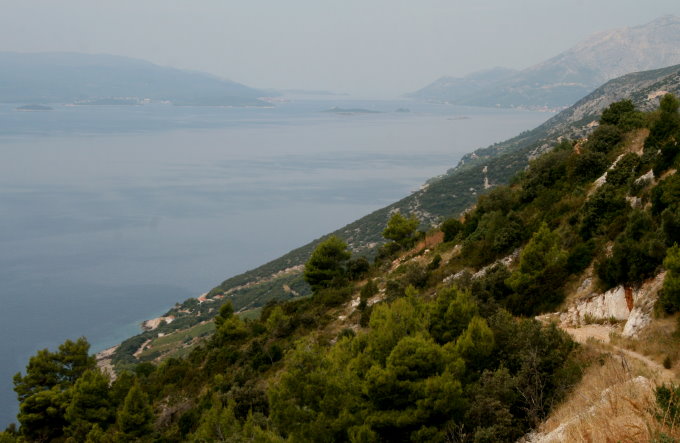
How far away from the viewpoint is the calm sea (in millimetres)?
60500

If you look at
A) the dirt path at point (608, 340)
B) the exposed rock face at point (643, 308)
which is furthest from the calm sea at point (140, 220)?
the exposed rock face at point (643, 308)

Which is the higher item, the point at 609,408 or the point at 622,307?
the point at 609,408

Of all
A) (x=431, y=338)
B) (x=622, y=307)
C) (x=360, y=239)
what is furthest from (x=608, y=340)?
(x=360, y=239)

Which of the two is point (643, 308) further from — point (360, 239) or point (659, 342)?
point (360, 239)

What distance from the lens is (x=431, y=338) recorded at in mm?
11523

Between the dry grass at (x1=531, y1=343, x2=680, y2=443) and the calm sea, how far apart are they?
44.3 m

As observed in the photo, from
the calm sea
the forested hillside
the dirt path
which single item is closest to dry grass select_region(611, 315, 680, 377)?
the dirt path

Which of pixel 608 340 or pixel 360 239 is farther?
pixel 360 239

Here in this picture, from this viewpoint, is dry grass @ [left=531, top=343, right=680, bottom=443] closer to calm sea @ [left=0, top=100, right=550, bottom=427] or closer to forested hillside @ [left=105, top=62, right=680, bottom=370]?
forested hillside @ [left=105, top=62, right=680, bottom=370]

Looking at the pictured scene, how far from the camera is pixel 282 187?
130 m

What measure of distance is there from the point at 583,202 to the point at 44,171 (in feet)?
503

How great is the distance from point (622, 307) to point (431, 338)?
553 cm

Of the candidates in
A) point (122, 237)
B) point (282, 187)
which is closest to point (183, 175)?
point (282, 187)

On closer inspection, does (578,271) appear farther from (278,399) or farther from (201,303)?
(201,303)
